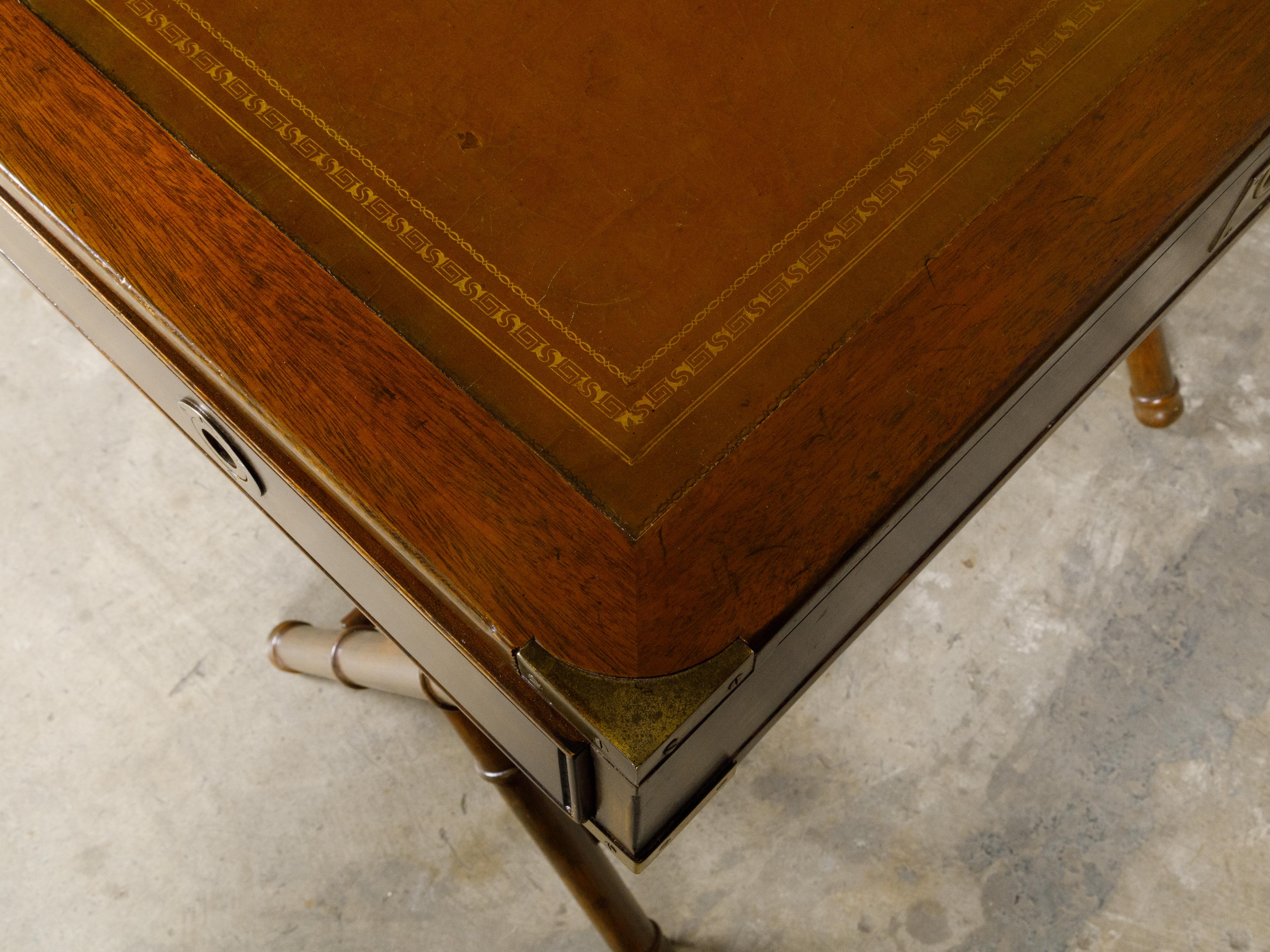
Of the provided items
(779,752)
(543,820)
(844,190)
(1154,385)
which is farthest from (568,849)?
(1154,385)

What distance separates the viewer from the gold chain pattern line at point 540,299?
0.79 m

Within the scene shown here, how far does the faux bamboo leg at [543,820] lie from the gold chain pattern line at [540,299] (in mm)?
538

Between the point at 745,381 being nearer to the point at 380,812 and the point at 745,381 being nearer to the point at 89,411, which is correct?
the point at 380,812

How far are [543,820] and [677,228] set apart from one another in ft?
2.49

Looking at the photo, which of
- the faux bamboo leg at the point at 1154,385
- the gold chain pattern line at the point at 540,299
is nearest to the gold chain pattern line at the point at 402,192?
the gold chain pattern line at the point at 540,299

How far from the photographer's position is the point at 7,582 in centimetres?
176

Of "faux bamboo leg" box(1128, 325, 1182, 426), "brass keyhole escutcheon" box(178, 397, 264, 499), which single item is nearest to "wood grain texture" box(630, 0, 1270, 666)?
"brass keyhole escutcheon" box(178, 397, 264, 499)

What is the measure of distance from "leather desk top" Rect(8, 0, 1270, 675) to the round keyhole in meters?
0.13

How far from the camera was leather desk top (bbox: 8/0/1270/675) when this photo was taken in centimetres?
73

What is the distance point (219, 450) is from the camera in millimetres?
945

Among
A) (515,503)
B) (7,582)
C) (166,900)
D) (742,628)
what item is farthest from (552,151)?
(7,582)

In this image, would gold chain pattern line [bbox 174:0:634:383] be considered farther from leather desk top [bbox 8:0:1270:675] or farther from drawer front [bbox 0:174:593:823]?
drawer front [bbox 0:174:593:823]

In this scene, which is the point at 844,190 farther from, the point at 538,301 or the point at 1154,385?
the point at 1154,385

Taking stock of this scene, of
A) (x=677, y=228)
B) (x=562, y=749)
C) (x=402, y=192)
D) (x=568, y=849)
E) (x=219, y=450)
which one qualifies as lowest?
(x=568, y=849)
